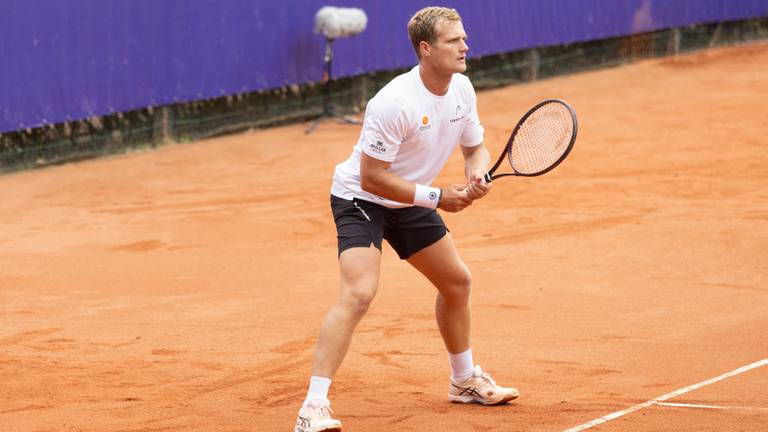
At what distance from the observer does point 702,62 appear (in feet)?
61.3

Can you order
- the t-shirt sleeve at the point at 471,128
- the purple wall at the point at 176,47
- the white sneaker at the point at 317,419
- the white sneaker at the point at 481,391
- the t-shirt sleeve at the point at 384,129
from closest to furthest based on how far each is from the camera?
the white sneaker at the point at 317,419
the t-shirt sleeve at the point at 384,129
the t-shirt sleeve at the point at 471,128
the white sneaker at the point at 481,391
the purple wall at the point at 176,47

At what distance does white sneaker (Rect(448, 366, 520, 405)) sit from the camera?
5746mm

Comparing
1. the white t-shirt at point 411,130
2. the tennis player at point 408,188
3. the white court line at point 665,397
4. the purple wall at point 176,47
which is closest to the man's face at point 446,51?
the tennis player at point 408,188

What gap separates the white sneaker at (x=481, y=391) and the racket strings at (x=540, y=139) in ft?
3.17

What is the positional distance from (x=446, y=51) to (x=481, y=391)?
5.14 ft

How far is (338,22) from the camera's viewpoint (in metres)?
14.3

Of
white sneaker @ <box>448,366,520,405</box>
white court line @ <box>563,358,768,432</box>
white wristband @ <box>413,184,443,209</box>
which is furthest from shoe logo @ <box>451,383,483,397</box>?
white wristband @ <box>413,184,443,209</box>

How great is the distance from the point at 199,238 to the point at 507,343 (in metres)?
3.60

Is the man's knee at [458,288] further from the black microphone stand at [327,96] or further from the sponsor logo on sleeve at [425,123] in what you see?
the black microphone stand at [327,96]

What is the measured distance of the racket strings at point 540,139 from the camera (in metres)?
5.86

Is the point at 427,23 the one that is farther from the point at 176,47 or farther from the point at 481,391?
the point at 176,47

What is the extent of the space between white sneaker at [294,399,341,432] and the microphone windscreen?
9.62 meters

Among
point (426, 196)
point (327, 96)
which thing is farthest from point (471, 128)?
point (327, 96)

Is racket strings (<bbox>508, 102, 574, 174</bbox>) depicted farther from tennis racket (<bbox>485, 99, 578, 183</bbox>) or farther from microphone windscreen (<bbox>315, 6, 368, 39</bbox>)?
microphone windscreen (<bbox>315, 6, 368, 39</bbox>)
